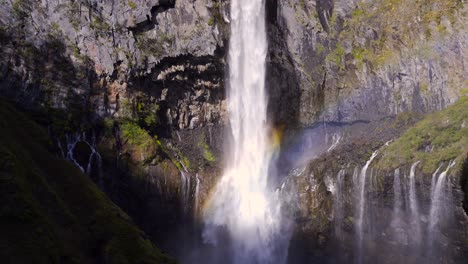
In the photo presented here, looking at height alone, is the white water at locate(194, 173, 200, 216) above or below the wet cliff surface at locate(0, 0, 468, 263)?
below

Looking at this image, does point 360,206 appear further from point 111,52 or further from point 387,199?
point 111,52

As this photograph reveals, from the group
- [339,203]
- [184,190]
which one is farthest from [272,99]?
[184,190]

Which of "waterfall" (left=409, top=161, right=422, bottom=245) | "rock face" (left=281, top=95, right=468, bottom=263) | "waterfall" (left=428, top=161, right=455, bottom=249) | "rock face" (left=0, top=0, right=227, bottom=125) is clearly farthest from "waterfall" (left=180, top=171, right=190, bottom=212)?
"waterfall" (left=428, top=161, right=455, bottom=249)

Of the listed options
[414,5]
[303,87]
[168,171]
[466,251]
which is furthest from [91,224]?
[414,5]

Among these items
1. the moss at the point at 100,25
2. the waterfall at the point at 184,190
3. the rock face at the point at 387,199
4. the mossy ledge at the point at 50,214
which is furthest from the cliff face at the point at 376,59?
the mossy ledge at the point at 50,214

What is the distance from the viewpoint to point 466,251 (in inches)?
873

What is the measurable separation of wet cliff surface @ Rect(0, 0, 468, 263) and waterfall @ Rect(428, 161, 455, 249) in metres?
0.31

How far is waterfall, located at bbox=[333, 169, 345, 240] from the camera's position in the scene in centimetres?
2608

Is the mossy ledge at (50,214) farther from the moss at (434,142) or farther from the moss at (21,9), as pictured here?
the moss at (434,142)

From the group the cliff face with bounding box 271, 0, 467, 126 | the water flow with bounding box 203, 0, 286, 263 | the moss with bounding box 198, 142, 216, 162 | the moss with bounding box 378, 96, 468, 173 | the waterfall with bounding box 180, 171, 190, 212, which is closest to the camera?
the moss with bounding box 378, 96, 468, 173

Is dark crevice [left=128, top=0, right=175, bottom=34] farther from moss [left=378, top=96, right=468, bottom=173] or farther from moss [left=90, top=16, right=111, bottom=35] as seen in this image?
moss [left=378, top=96, right=468, bottom=173]

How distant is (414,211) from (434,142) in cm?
426

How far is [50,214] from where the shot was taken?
425 inches

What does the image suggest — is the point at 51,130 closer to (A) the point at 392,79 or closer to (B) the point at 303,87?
(B) the point at 303,87
